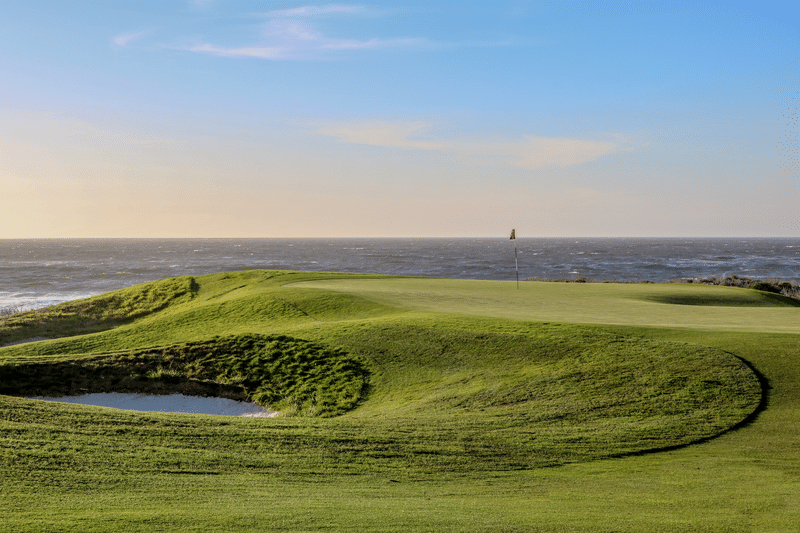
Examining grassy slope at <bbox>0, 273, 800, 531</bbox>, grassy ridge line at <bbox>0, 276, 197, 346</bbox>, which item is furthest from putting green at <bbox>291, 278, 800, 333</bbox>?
grassy ridge line at <bbox>0, 276, 197, 346</bbox>

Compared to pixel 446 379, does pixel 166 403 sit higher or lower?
lower

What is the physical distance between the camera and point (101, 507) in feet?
21.3

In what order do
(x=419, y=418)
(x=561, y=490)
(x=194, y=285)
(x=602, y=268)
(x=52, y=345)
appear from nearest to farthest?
(x=561, y=490), (x=419, y=418), (x=52, y=345), (x=194, y=285), (x=602, y=268)

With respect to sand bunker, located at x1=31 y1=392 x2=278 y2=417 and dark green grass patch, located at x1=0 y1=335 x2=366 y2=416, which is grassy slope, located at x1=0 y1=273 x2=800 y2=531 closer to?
dark green grass patch, located at x1=0 y1=335 x2=366 y2=416

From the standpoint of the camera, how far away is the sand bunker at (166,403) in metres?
16.6

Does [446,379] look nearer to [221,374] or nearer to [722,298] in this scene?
[221,374]

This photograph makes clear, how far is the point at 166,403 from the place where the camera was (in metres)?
17.1

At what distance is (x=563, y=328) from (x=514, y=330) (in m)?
1.53

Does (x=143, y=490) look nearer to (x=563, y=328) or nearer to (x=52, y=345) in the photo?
(x=563, y=328)

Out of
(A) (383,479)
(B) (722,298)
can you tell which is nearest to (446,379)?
(A) (383,479)

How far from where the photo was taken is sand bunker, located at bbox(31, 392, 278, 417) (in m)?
16.6

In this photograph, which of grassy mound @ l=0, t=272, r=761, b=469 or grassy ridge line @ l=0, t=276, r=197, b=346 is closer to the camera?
grassy mound @ l=0, t=272, r=761, b=469

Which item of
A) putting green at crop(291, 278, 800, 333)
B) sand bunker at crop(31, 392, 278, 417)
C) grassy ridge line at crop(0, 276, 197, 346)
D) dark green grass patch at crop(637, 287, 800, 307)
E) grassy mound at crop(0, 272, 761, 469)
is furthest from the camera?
grassy ridge line at crop(0, 276, 197, 346)

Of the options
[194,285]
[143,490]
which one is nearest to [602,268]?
[194,285]
